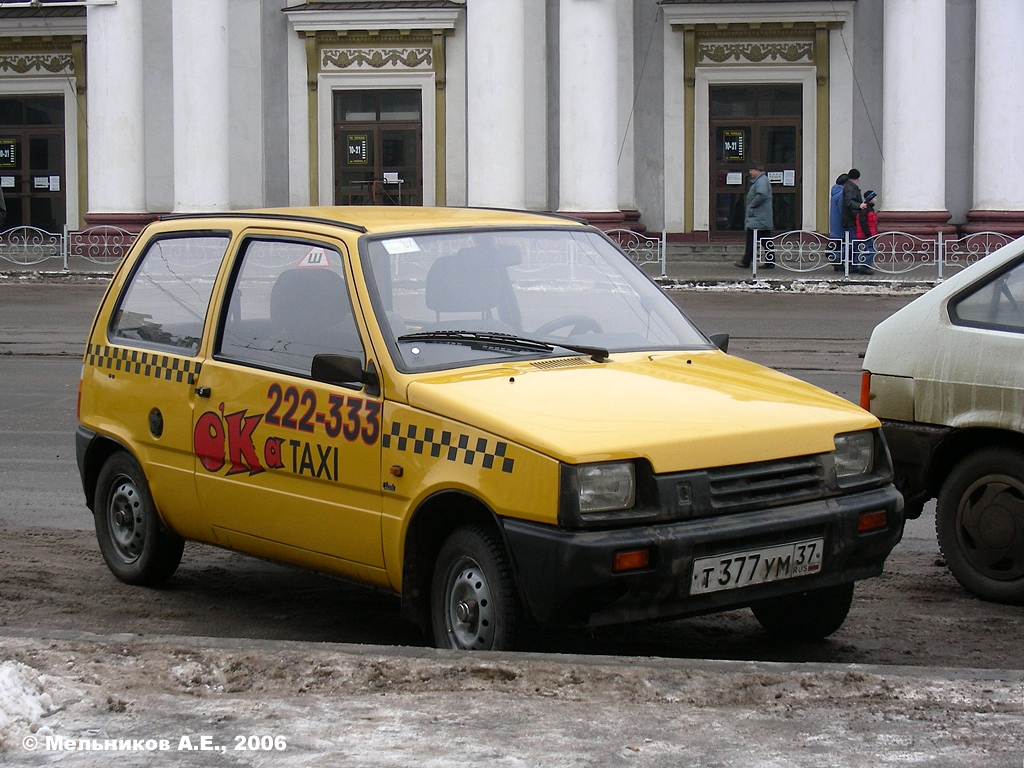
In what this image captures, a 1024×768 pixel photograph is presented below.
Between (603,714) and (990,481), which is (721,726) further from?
(990,481)

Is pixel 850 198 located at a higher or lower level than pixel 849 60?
lower

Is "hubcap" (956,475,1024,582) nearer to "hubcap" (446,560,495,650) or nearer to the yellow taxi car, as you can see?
the yellow taxi car

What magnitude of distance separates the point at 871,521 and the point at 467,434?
57.4 inches

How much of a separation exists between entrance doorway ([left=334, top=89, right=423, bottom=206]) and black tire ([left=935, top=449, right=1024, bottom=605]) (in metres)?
25.2

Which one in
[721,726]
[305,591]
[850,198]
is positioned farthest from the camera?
[850,198]

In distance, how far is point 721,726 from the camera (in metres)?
3.95

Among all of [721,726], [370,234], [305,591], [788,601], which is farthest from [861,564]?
[305,591]

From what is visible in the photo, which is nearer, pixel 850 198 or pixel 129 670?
pixel 129 670

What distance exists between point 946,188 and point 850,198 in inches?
228

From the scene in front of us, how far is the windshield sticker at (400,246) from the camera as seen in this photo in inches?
215

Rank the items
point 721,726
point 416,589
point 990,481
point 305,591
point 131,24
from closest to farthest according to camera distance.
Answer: point 721,726
point 416,589
point 990,481
point 305,591
point 131,24

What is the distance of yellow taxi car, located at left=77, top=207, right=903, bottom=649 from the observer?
450cm

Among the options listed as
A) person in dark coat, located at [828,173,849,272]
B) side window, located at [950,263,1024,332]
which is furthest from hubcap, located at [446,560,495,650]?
→ person in dark coat, located at [828,173,849,272]

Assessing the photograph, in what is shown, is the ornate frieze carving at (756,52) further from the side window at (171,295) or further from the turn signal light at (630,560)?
the turn signal light at (630,560)
